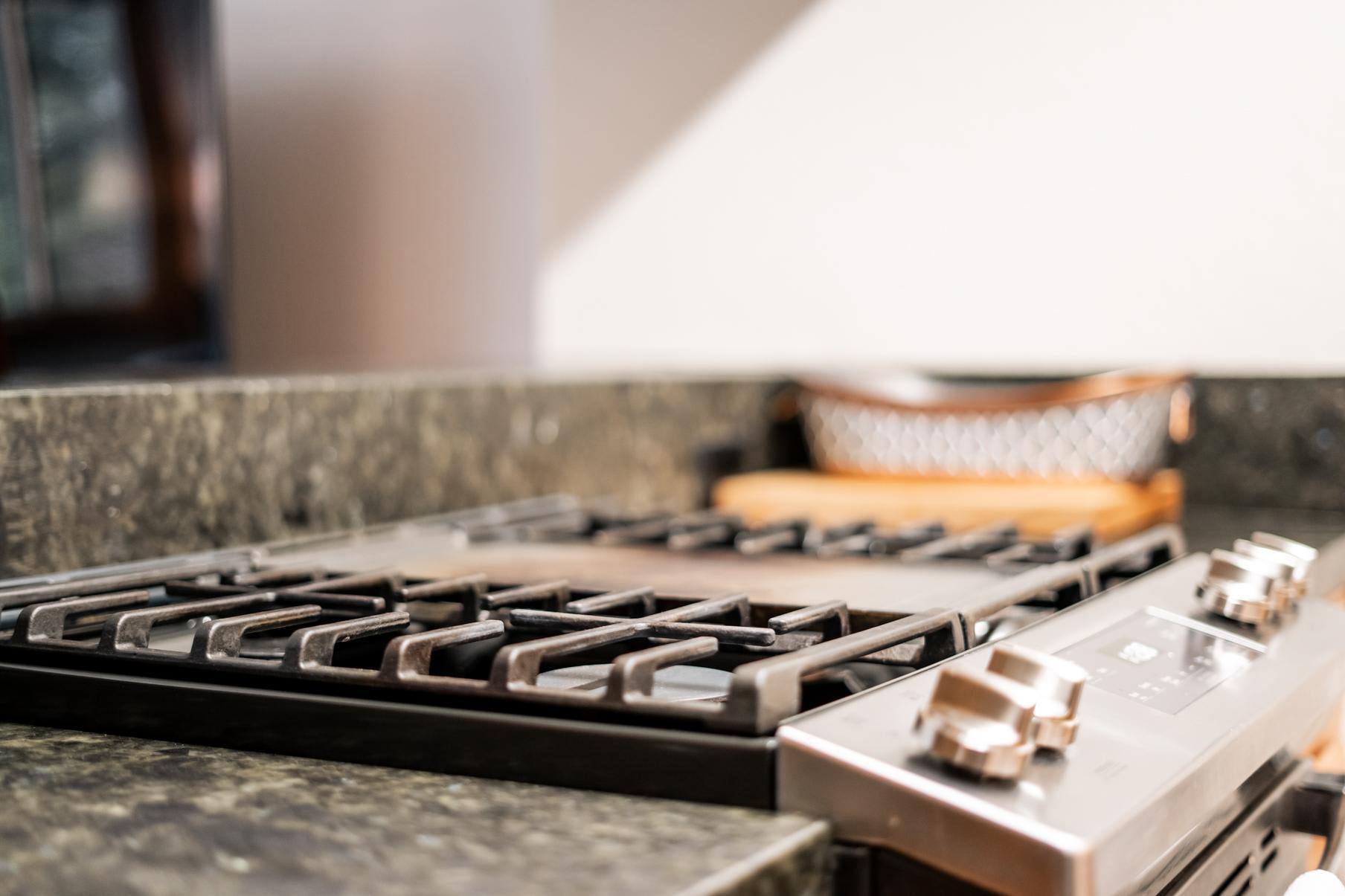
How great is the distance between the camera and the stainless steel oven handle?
814mm

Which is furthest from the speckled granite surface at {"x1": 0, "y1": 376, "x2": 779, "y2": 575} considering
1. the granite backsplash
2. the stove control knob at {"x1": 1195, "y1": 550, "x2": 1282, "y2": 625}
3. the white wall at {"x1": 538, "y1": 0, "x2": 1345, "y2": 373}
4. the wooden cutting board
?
the stove control knob at {"x1": 1195, "y1": 550, "x2": 1282, "y2": 625}

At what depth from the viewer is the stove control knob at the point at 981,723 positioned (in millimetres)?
509

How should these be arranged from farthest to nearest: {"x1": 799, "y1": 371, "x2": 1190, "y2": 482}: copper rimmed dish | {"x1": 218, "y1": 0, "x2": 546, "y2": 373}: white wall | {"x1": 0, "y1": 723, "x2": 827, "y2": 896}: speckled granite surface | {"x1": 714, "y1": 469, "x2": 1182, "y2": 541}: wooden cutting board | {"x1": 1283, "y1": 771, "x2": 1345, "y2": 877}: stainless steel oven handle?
{"x1": 218, "y1": 0, "x2": 546, "y2": 373}: white wall, {"x1": 799, "y1": 371, "x2": 1190, "y2": 482}: copper rimmed dish, {"x1": 714, "y1": 469, "x2": 1182, "y2": 541}: wooden cutting board, {"x1": 1283, "y1": 771, "x2": 1345, "y2": 877}: stainless steel oven handle, {"x1": 0, "y1": 723, "x2": 827, "y2": 896}: speckled granite surface

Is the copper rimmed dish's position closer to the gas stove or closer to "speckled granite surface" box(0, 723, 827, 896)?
the gas stove

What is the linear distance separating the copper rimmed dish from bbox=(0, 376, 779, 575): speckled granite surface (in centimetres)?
24

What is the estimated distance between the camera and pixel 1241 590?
2.82ft

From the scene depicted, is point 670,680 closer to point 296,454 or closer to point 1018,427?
point 296,454

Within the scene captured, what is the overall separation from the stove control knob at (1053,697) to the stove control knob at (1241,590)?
1.14 ft

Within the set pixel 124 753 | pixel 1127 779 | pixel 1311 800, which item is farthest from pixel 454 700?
pixel 1311 800

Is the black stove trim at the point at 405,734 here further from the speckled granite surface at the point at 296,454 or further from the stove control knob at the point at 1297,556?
the stove control knob at the point at 1297,556

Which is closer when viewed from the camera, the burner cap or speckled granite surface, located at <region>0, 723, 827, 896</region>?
speckled granite surface, located at <region>0, 723, 827, 896</region>

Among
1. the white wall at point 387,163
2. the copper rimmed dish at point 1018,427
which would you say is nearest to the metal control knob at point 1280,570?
the copper rimmed dish at point 1018,427

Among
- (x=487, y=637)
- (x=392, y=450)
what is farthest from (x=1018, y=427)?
(x=487, y=637)

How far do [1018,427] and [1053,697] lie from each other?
3.50 feet
